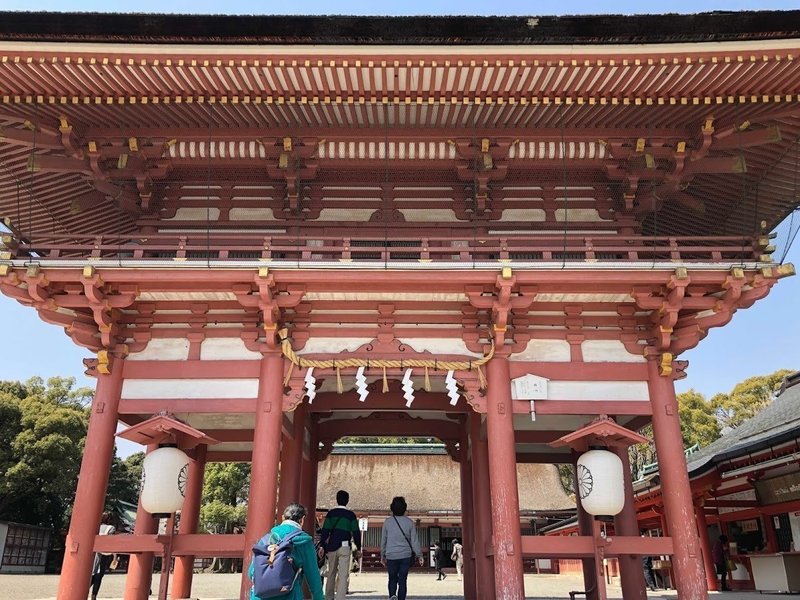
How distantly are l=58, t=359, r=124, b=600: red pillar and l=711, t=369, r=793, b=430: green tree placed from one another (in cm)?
4109

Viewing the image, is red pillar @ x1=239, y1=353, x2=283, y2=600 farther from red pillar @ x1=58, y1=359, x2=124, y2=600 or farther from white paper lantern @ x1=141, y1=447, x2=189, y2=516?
red pillar @ x1=58, y1=359, x2=124, y2=600

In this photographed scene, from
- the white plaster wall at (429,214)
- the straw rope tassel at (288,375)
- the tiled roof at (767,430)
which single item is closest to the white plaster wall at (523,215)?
the white plaster wall at (429,214)

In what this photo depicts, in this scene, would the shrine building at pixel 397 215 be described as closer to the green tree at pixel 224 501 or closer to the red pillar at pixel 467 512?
the red pillar at pixel 467 512

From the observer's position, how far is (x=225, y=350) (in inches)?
367

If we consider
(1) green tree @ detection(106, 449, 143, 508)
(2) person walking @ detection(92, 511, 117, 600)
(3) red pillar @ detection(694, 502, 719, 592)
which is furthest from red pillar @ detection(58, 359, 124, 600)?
(1) green tree @ detection(106, 449, 143, 508)

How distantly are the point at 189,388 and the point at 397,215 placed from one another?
4257 millimetres

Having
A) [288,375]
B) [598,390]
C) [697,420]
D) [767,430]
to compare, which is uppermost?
[697,420]

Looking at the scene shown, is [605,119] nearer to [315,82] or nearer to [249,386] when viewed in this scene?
[315,82]

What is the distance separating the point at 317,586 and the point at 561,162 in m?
7.30

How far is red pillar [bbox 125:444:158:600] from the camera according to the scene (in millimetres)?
10312

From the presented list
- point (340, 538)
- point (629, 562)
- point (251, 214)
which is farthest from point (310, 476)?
→ point (629, 562)

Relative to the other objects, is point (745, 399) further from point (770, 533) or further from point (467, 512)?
point (467, 512)

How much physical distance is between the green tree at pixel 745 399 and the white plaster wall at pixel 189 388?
39.9 meters

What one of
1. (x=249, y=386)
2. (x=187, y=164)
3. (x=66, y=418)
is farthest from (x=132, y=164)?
(x=66, y=418)
